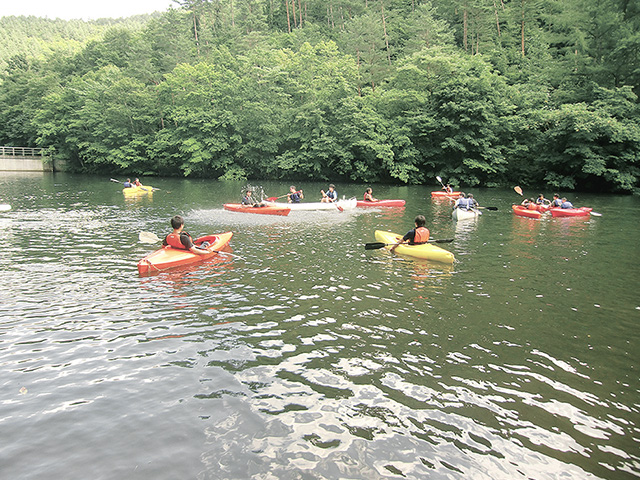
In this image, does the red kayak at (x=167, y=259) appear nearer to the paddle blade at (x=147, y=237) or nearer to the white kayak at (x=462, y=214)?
the paddle blade at (x=147, y=237)

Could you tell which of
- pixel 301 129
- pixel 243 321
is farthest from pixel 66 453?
pixel 301 129

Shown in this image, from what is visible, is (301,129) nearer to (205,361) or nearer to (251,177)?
(251,177)

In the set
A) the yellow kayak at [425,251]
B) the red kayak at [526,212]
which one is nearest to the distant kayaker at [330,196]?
the red kayak at [526,212]

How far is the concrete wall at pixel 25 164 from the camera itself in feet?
166

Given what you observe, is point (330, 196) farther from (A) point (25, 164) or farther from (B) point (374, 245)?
(A) point (25, 164)

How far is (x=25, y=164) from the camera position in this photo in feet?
169

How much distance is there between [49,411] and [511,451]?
474 cm

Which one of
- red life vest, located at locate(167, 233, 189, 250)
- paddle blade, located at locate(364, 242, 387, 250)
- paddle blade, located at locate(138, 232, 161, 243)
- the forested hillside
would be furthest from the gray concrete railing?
paddle blade, located at locate(364, 242, 387, 250)

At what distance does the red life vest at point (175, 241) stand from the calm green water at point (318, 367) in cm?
91

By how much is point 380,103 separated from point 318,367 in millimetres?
34731

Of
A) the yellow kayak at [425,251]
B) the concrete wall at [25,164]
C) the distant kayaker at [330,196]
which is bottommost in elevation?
the yellow kayak at [425,251]

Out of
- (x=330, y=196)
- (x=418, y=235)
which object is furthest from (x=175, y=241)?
(x=330, y=196)

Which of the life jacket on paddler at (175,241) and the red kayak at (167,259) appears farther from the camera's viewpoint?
the life jacket on paddler at (175,241)

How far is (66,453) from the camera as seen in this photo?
3.99 m
